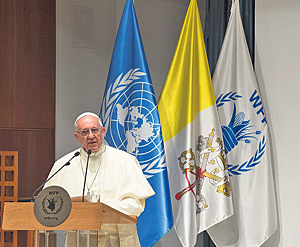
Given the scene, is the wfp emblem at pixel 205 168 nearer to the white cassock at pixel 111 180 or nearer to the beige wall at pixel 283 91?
the beige wall at pixel 283 91

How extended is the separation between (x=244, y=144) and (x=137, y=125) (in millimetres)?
875

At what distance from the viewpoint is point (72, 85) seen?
480cm

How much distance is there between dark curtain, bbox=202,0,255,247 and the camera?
4484mm

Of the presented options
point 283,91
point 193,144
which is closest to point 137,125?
point 193,144

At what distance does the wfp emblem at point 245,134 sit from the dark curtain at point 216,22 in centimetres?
64

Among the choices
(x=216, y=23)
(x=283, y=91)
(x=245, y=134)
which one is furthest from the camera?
(x=216, y=23)

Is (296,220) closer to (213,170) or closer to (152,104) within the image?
(213,170)

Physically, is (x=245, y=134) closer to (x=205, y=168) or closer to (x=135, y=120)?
(x=205, y=168)

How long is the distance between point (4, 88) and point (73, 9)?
98 cm

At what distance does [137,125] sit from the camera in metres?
4.04

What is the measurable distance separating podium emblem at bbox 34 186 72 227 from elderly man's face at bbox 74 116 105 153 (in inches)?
45.0

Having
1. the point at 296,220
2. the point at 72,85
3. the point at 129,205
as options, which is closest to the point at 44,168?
the point at 72,85

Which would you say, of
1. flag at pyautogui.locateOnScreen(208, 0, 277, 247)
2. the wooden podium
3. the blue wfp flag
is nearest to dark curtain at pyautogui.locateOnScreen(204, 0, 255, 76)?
flag at pyautogui.locateOnScreen(208, 0, 277, 247)

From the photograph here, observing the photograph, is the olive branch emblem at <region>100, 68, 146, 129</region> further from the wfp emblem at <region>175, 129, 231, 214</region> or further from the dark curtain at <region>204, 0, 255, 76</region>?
the dark curtain at <region>204, 0, 255, 76</region>
